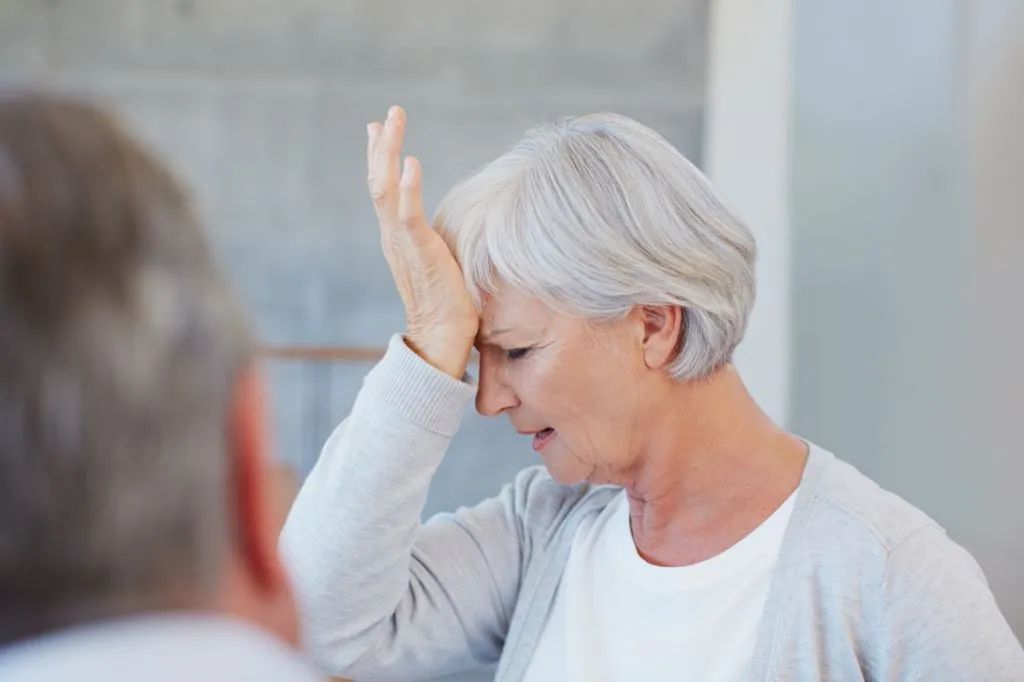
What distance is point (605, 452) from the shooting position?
1.37 metres

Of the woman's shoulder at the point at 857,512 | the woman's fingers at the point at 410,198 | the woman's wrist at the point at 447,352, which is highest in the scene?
the woman's fingers at the point at 410,198

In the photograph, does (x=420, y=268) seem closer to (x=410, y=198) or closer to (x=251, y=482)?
(x=410, y=198)

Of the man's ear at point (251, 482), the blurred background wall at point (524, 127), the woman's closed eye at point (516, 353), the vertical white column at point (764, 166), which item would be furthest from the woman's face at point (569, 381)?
the vertical white column at point (764, 166)

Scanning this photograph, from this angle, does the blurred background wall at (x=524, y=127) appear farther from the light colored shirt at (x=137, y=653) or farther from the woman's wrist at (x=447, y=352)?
the light colored shirt at (x=137, y=653)

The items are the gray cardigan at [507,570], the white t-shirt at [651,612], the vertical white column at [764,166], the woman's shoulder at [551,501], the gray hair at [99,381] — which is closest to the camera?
the gray hair at [99,381]

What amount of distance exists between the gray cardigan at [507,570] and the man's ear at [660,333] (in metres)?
0.21

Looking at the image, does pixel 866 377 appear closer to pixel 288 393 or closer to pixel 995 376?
pixel 995 376

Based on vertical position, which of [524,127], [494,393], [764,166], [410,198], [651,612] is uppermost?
[524,127]

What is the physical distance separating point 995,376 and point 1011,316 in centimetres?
12

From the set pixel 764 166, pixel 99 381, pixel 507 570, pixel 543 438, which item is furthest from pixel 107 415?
pixel 764 166

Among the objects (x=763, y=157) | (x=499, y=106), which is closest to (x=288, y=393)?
(x=499, y=106)

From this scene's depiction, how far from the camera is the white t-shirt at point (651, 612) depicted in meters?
1.30

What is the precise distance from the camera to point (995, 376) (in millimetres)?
1916

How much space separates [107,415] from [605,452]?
96 cm
